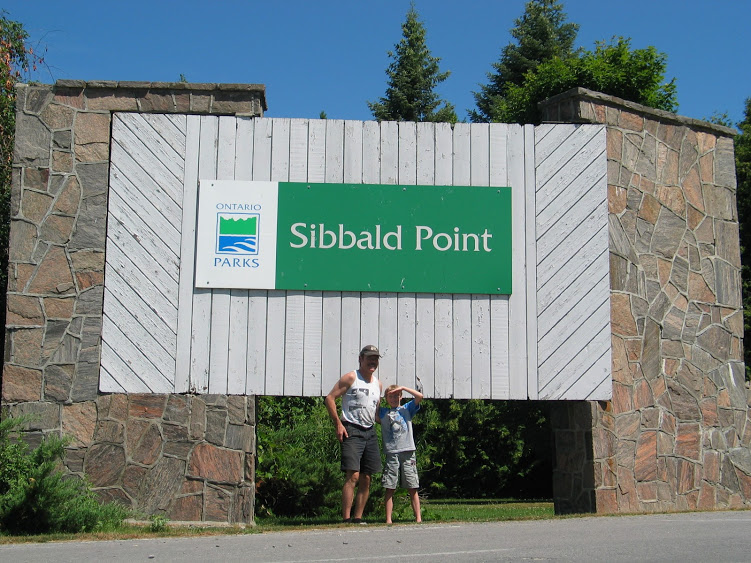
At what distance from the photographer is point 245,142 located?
32.7 feet

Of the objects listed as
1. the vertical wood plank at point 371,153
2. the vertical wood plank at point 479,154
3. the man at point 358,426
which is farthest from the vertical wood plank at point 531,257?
the man at point 358,426

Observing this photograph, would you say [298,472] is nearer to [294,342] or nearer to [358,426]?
[294,342]


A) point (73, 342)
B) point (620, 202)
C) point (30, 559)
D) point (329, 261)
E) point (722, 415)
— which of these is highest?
point (620, 202)

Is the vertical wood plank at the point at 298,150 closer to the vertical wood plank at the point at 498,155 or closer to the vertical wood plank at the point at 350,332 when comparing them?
the vertical wood plank at the point at 350,332

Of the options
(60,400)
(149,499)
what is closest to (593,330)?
(149,499)

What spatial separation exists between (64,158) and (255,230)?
221 centimetres

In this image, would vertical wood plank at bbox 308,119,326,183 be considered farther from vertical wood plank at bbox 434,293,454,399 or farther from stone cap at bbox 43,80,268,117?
vertical wood plank at bbox 434,293,454,399

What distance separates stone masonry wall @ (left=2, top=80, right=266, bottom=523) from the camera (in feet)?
30.7

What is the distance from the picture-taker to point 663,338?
34.0 feet

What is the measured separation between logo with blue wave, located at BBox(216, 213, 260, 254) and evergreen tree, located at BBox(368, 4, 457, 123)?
23403mm

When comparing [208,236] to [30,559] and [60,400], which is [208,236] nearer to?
[60,400]

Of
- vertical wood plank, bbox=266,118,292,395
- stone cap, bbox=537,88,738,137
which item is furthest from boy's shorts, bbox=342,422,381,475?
stone cap, bbox=537,88,738,137

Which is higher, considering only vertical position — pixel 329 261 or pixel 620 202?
pixel 620 202

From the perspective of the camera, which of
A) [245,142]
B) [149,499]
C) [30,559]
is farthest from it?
[245,142]
